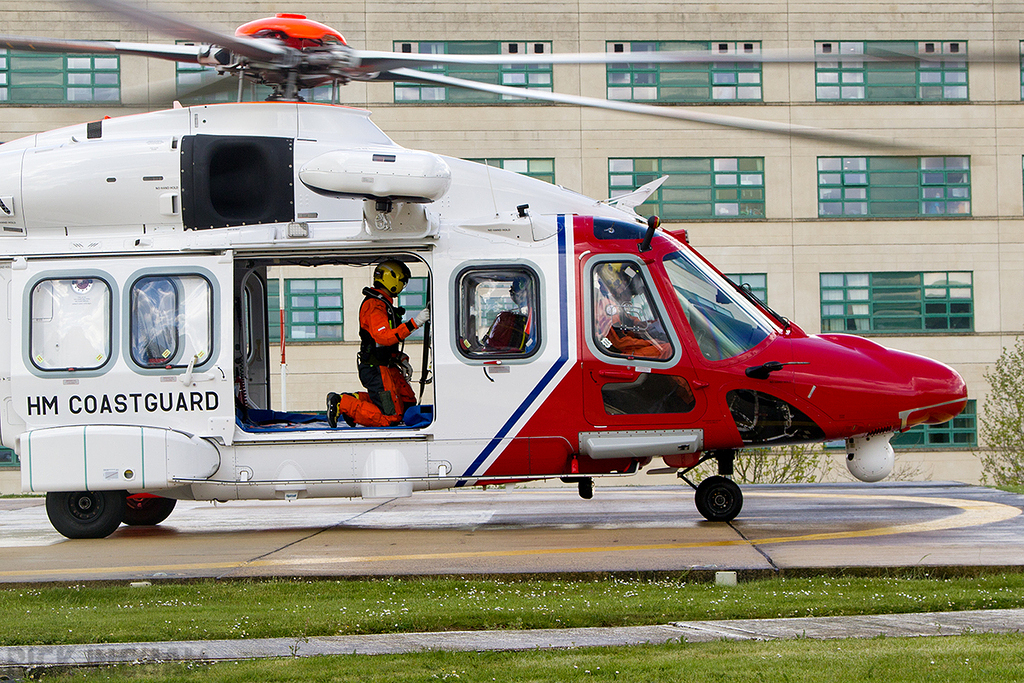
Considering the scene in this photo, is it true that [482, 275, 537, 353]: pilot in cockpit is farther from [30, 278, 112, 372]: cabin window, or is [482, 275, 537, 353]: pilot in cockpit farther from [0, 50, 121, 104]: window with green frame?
[0, 50, 121, 104]: window with green frame

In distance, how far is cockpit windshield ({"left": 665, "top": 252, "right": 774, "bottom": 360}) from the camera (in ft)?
32.8

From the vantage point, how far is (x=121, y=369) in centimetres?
1001

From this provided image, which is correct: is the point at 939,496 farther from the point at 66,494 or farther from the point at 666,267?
the point at 66,494

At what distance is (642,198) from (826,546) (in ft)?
13.9

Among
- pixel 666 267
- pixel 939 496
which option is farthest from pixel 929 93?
pixel 666 267

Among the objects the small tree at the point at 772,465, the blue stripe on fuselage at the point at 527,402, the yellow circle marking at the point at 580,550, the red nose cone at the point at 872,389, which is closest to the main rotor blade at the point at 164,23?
the yellow circle marking at the point at 580,550

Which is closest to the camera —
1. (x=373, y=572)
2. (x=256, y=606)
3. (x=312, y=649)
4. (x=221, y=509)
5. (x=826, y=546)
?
(x=312, y=649)

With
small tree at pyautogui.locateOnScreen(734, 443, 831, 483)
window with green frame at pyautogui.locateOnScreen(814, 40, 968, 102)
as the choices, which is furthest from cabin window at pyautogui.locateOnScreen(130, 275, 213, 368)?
window with green frame at pyautogui.locateOnScreen(814, 40, 968, 102)

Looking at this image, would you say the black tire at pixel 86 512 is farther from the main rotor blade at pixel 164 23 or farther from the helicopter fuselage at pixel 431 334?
the main rotor blade at pixel 164 23

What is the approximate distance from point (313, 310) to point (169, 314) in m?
21.7

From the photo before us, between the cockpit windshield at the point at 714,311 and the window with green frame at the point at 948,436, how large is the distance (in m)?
25.8

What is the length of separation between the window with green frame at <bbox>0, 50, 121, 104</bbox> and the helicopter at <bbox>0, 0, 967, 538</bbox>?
22631 millimetres

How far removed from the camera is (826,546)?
8508 mm

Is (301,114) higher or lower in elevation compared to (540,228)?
higher
